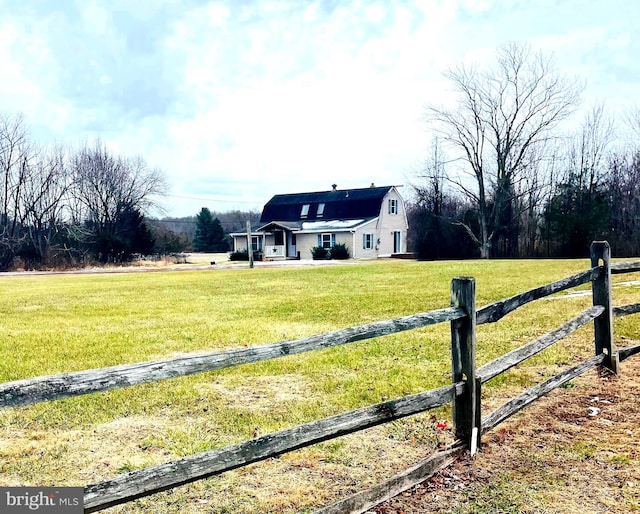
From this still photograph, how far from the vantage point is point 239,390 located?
6.51 m

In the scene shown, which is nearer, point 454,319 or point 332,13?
point 454,319

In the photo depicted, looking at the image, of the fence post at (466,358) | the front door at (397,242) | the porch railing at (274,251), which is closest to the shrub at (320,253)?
the porch railing at (274,251)

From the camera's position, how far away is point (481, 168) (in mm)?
44094

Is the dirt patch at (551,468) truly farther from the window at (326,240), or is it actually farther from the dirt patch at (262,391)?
the window at (326,240)

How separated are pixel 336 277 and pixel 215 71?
10.8 metres

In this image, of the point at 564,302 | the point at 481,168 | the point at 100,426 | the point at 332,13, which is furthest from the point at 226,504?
the point at 481,168

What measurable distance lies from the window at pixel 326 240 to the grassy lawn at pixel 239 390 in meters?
32.8

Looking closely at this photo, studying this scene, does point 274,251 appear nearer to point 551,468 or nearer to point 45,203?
point 45,203

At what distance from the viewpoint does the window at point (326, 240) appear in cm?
4719

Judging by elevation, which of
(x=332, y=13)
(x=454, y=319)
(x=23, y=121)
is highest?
(x=23, y=121)

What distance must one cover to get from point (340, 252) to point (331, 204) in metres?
8.72

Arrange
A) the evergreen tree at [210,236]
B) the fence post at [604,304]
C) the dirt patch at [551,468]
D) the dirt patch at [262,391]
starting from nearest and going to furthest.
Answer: the dirt patch at [551,468], the dirt patch at [262,391], the fence post at [604,304], the evergreen tree at [210,236]

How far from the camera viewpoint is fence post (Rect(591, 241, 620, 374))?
613 cm

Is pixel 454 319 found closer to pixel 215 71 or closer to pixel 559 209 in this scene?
pixel 215 71
